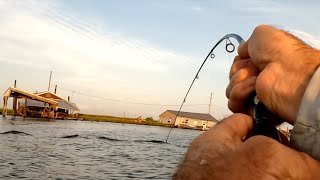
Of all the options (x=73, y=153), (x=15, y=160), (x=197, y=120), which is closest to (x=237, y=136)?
(x=15, y=160)

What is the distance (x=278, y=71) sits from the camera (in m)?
1.75

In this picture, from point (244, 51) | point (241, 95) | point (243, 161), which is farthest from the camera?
point (244, 51)

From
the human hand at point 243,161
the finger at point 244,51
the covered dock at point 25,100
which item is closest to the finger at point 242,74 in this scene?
the finger at point 244,51

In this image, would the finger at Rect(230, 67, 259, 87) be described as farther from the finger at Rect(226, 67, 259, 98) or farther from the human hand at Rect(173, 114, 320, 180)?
the human hand at Rect(173, 114, 320, 180)

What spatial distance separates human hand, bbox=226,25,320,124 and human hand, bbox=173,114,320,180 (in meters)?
0.31

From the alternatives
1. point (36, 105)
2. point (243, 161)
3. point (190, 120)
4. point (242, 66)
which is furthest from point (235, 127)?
point (190, 120)

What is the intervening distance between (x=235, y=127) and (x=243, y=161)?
327mm

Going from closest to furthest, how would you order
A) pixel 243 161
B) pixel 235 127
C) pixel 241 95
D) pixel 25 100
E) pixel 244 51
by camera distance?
pixel 243 161, pixel 235 127, pixel 241 95, pixel 244 51, pixel 25 100

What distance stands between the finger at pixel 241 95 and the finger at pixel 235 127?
10.3 inches

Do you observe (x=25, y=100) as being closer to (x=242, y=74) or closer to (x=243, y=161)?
(x=242, y=74)

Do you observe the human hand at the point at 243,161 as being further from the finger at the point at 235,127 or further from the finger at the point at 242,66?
the finger at the point at 242,66

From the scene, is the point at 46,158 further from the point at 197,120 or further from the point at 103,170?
the point at 197,120

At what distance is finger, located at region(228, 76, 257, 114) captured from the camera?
1.96 m

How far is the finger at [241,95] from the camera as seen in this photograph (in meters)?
1.96
